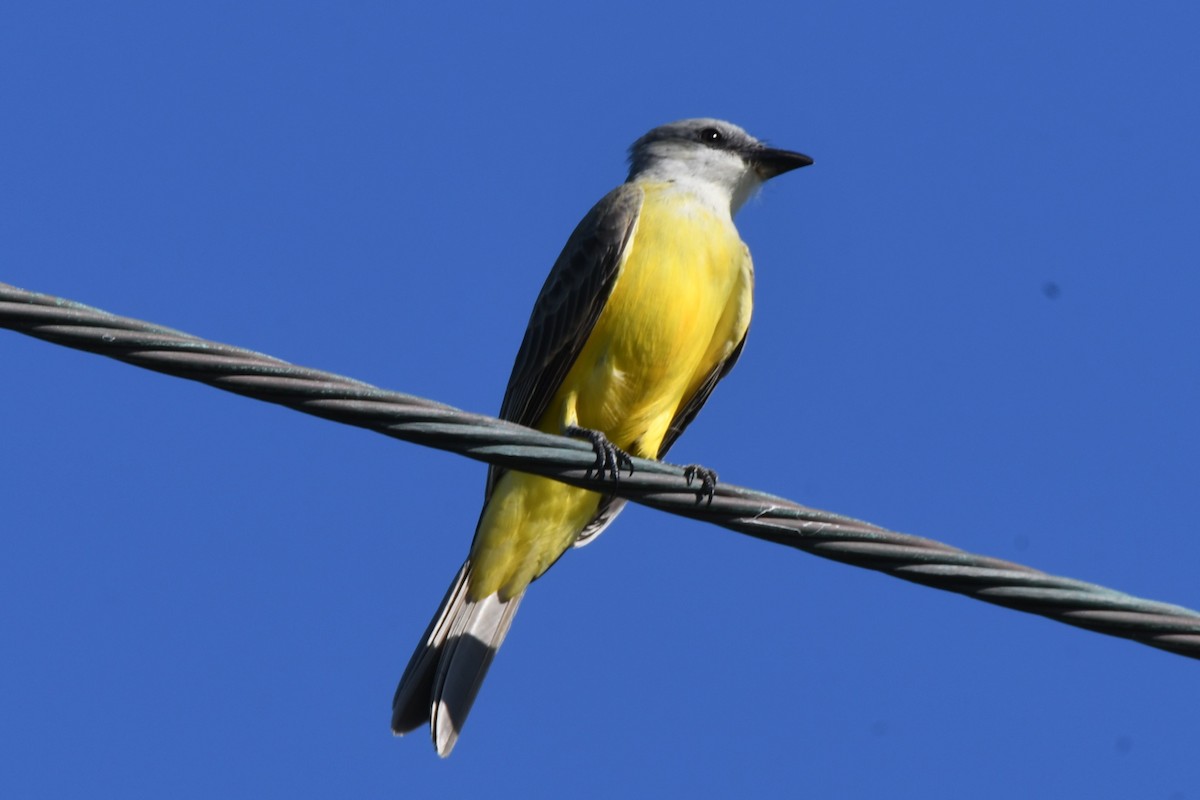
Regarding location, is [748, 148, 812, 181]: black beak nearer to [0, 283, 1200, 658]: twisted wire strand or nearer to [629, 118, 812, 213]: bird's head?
[629, 118, 812, 213]: bird's head

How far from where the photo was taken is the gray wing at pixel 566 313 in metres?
6.27

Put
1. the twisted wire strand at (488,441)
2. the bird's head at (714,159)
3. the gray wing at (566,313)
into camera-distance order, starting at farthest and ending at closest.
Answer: the bird's head at (714,159), the gray wing at (566,313), the twisted wire strand at (488,441)

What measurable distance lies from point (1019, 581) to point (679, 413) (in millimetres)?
3707

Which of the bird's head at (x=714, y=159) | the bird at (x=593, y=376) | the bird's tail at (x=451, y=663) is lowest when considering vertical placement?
the bird's tail at (x=451, y=663)

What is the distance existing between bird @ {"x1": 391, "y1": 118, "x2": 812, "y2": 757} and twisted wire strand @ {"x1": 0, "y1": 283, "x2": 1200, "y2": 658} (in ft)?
7.59

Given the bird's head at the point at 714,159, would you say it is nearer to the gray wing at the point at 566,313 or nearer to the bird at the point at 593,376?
the bird at the point at 593,376

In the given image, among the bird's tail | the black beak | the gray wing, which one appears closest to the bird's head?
the black beak

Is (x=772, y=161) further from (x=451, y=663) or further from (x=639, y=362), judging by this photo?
(x=451, y=663)

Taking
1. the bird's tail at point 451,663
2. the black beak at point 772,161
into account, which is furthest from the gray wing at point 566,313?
the black beak at point 772,161

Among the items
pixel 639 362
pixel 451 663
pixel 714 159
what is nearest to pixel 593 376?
pixel 639 362

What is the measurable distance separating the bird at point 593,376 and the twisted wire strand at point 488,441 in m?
2.31

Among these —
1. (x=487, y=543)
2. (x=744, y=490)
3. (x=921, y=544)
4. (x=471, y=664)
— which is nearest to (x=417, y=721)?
(x=471, y=664)

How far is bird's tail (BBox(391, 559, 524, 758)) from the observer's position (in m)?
6.30

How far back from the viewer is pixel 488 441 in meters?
3.54
